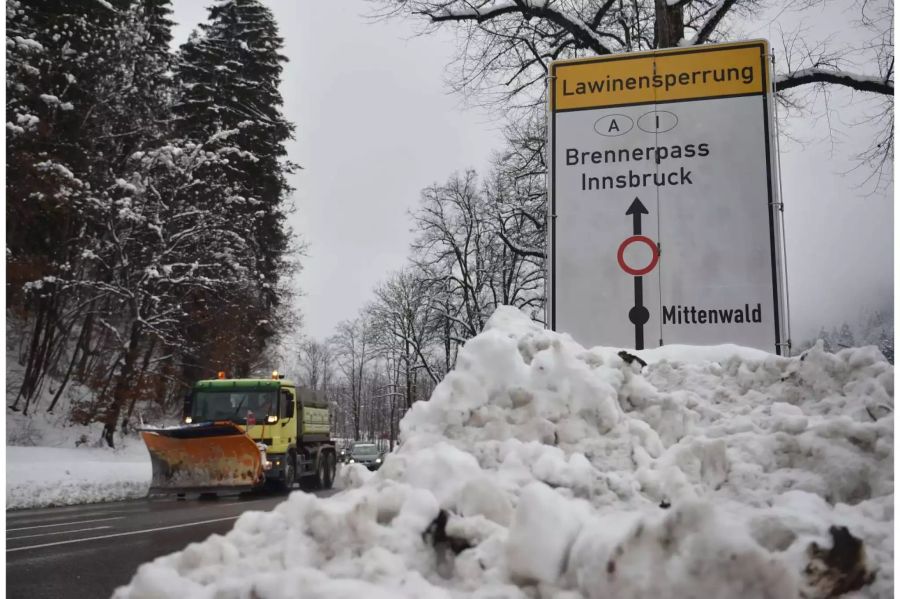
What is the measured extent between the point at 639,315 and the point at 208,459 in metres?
10.0

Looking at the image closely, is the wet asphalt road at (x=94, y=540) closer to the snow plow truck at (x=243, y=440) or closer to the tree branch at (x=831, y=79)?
the snow plow truck at (x=243, y=440)

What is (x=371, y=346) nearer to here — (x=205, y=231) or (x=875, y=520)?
(x=205, y=231)

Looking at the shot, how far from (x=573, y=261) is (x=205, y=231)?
18206 mm

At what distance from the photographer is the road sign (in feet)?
20.7

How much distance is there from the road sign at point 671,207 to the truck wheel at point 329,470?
14.1 metres

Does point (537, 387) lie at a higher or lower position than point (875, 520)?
higher

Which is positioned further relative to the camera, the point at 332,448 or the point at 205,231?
the point at 205,231

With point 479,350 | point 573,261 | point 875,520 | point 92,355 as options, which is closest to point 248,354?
point 92,355

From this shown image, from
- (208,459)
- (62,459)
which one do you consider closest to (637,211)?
(208,459)

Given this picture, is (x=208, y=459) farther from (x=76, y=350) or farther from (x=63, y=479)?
(x=76, y=350)

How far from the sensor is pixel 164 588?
2.52 m

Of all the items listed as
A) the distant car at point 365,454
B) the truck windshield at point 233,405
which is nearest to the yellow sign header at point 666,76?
the truck windshield at point 233,405

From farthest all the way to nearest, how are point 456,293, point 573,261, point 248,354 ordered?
point 456,293 < point 248,354 < point 573,261

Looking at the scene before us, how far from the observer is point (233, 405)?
1588 centimetres
